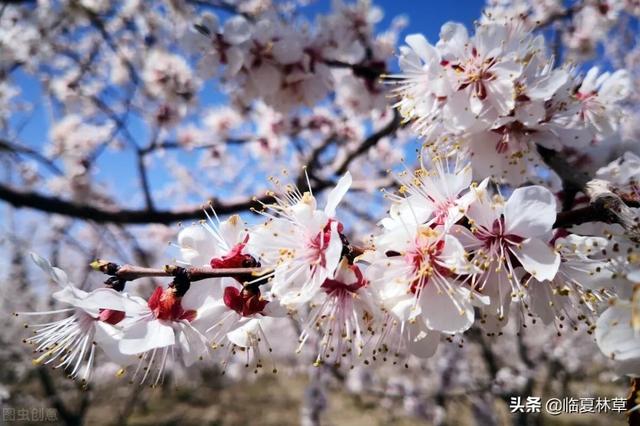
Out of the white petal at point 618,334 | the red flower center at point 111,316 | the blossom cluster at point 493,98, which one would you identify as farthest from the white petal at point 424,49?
the red flower center at point 111,316

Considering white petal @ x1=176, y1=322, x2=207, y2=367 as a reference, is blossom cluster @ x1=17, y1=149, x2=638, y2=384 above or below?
above

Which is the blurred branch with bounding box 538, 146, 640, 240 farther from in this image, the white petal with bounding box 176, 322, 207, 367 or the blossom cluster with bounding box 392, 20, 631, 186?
the white petal with bounding box 176, 322, 207, 367

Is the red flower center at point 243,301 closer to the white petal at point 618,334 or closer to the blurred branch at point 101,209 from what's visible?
the white petal at point 618,334

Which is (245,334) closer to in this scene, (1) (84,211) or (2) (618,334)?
(2) (618,334)

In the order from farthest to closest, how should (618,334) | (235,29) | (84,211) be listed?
(84,211) → (235,29) → (618,334)

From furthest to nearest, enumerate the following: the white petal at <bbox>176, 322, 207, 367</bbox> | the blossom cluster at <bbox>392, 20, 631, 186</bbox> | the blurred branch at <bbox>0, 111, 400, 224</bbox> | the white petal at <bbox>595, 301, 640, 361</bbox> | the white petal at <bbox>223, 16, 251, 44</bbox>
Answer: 1. the blurred branch at <bbox>0, 111, 400, 224</bbox>
2. the white petal at <bbox>223, 16, 251, 44</bbox>
3. the blossom cluster at <bbox>392, 20, 631, 186</bbox>
4. the white petal at <bbox>176, 322, 207, 367</bbox>
5. the white petal at <bbox>595, 301, 640, 361</bbox>

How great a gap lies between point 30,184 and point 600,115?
6.62 meters

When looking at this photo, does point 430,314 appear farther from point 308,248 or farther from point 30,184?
point 30,184

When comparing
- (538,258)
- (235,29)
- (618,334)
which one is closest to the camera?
(618,334)

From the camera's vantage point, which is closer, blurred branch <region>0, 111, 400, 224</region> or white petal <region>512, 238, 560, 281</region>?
white petal <region>512, 238, 560, 281</region>

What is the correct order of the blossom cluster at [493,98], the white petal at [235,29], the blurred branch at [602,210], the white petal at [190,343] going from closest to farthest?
the blurred branch at [602,210] → the white petal at [190,343] → the blossom cluster at [493,98] → the white petal at [235,29]

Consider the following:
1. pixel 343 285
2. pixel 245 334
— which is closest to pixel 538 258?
pixel 343 285

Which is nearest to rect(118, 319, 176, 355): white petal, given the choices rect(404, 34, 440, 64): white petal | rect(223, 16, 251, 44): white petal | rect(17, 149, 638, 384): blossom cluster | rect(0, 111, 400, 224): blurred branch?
rect(17, 149, 638, 384): blossom cluster

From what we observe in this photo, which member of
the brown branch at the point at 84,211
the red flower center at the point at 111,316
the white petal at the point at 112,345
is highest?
the brown branch at the point at 84,211
